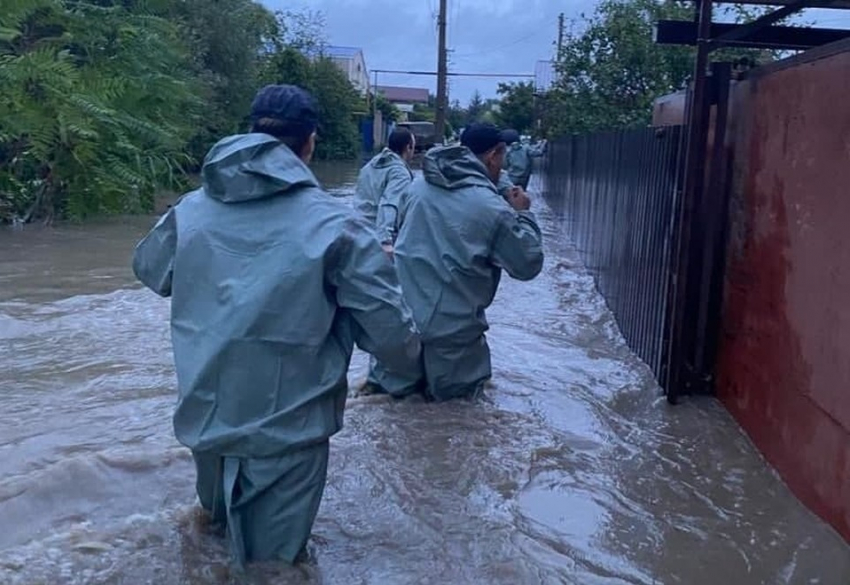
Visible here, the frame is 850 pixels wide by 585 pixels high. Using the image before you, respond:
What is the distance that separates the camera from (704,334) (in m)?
6.14

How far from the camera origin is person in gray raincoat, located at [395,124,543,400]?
5.36m

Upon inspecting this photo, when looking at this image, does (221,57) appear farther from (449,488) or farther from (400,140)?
(449,488)

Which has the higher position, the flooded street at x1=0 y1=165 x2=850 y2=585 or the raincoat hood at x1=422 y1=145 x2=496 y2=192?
the raincoat hood at x1=422 y1=145 x2=496 y2=192

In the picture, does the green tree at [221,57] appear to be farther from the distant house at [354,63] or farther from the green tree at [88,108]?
the distant house at [354,63]

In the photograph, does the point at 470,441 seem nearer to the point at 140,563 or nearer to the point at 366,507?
the point at 366,507

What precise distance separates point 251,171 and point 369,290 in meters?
0.54

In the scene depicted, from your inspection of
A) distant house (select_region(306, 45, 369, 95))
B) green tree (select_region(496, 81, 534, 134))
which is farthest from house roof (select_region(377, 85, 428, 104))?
green tree (select_region(496, 81, 534, 134))

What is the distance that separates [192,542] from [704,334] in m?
3.47

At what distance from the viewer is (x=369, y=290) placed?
3281 mm

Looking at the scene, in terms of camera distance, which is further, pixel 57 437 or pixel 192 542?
pixel 57 437

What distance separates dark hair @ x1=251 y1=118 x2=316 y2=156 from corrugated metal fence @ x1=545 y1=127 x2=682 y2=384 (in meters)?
3.27

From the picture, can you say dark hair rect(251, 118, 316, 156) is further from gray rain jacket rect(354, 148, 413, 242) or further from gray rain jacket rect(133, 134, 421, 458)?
gray rain jacket rect(354, 148, 413, 242)

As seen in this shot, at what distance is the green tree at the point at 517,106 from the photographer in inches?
1693

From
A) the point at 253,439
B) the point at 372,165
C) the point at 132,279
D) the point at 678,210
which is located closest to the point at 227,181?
the point at 253,439
